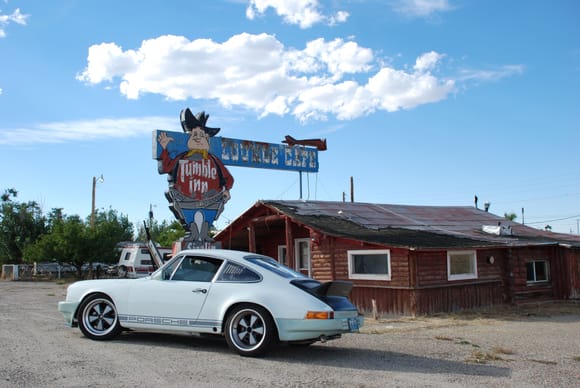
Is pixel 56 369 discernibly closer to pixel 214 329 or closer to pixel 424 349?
pixel 214 329

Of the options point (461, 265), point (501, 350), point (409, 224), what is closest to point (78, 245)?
point (409, 224)

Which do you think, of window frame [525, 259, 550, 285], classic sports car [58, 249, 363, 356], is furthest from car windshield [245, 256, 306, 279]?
window frame [525, 259, 550, 285]

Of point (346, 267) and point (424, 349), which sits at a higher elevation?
point (346, 267)

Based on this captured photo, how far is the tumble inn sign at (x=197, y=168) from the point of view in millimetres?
17094

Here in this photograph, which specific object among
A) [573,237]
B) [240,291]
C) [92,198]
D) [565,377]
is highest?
[92,198]

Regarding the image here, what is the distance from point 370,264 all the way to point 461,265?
264 centimetres

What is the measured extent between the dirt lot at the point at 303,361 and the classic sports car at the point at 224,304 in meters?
0.30

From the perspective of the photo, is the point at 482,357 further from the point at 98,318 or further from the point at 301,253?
the point at 301,253

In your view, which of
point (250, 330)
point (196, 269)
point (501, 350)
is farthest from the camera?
point (501, 350)

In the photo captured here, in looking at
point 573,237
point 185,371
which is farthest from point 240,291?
point 573,237

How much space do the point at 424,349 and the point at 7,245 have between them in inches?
1811

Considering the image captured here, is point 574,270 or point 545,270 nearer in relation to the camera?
point 574,270

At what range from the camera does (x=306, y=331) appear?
7.50m

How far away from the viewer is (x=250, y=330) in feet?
25.6
